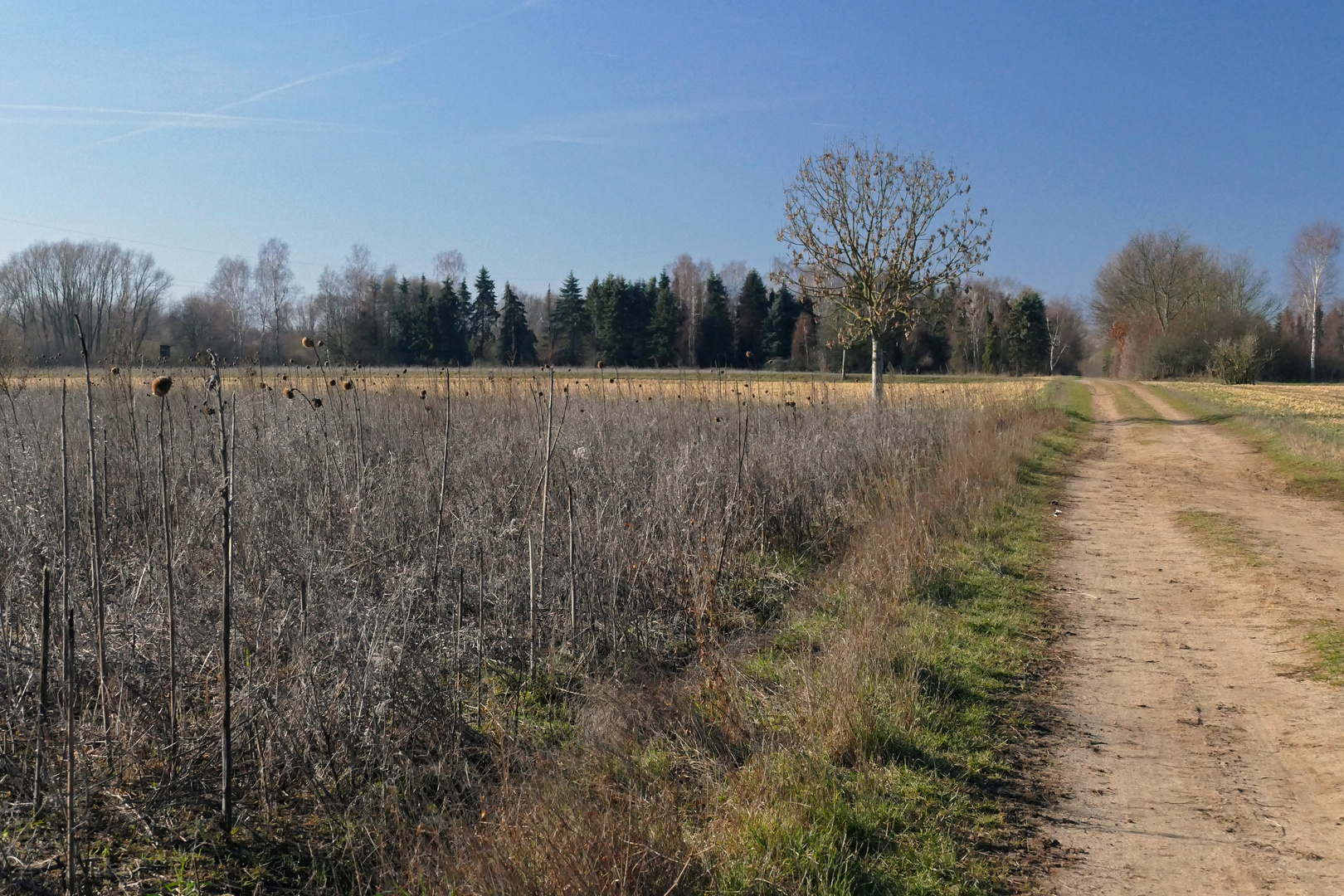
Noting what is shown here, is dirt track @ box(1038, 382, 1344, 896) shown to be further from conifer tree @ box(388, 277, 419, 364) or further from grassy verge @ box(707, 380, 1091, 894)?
conifer tree @ box(388, 277, 419, 364)

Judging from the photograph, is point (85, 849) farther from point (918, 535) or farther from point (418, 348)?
point (418, 348)

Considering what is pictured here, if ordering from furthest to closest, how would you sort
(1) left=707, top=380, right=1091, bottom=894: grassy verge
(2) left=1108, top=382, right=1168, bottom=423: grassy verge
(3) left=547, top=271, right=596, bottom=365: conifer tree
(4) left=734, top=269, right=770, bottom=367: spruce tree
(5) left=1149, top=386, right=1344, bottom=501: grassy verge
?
(4) left=734, top=269, right=770, bottom=367: spruce tree < (3) left=547, top=271, right=596, bottom=365: conifer tree < (2) left=1108, top=382, right=1168, bottom=423: grassy verge < (5) left=1149, top=386, right=1344, bottom=501: grassy verge < (1) left=707, top=380, right=1091, bottom=894: grassy verge

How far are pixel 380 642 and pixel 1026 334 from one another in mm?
67765

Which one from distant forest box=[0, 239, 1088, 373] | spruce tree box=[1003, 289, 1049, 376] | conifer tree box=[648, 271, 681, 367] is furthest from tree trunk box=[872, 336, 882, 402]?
spruce tree box=[1003, 289, 1049, 376]

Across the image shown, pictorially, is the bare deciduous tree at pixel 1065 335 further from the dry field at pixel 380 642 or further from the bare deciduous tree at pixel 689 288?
the dry field at pixel 380 642

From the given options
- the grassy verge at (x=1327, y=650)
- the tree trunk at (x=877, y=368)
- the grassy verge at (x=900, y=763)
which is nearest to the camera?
the grassy verge at (x=900, y=763)

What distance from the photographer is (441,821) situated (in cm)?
303

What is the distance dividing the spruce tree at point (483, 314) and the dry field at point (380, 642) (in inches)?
467

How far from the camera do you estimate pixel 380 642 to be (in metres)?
3.84

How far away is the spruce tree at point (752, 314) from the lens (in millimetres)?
58250

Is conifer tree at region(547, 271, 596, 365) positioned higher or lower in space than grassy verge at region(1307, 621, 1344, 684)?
higher

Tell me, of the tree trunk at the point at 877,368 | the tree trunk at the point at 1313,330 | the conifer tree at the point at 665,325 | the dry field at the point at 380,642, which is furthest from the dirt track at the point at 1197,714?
the tree trunk at the point at 1313,330

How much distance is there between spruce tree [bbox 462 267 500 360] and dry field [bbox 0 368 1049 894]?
11.8m

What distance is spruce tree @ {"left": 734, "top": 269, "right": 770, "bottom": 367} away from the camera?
5825cm
